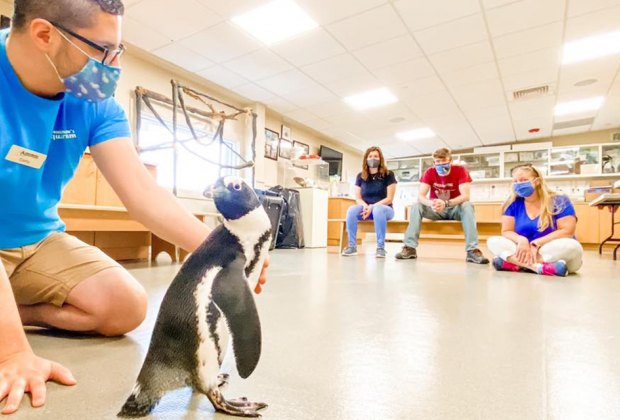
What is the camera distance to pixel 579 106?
5773 millimetres

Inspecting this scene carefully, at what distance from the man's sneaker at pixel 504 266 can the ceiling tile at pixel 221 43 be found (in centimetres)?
293

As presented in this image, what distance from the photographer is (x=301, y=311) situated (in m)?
1.16

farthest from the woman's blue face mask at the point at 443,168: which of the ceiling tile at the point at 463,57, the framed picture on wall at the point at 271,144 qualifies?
the framed picture on wall at the point at 271,144

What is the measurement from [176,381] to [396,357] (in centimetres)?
44

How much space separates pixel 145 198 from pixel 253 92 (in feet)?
14.9

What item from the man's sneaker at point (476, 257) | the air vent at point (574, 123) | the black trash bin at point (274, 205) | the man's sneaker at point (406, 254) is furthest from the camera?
the air vent at point (574, 123)

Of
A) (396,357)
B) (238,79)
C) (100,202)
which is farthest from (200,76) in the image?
(396,357)

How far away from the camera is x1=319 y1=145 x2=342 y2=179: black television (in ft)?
24.1

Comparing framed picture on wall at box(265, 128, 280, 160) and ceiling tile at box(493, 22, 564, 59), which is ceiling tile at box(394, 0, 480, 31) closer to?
ceiling tile at box(493, 22, 564, 59)

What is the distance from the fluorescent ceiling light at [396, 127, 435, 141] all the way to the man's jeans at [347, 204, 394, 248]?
3749 millimetres

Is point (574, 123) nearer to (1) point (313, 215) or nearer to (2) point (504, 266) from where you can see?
(1) point (313, 215)

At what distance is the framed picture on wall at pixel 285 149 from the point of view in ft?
20.3

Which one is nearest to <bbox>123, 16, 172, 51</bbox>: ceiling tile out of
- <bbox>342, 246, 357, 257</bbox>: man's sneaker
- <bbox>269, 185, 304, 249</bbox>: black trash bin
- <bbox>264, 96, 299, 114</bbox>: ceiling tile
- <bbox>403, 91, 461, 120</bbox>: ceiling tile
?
<bbox>264, 96, 299, 114</bbox>: ceiling tile

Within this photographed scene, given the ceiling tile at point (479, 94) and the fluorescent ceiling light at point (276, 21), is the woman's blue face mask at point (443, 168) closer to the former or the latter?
the fluorescent ceiling light at point (276, 21)
